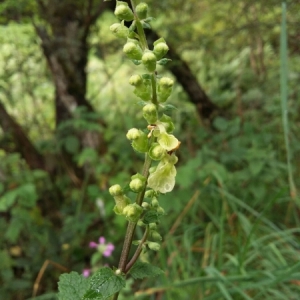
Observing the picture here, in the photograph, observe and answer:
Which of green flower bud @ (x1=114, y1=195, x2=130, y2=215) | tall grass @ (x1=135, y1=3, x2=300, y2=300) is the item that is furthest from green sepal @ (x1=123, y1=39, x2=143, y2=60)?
tall grass @ (x1=135, y1=3, x2=300, y2=300)

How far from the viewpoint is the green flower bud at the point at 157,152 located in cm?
67

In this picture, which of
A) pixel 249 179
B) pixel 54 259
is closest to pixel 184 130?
pixel 249 179

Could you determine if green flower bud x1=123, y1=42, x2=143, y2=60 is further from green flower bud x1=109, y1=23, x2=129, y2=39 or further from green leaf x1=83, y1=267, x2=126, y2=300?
green leaf x1=83, y1=267, x2=126, y2=300

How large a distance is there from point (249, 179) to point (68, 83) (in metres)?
1.33

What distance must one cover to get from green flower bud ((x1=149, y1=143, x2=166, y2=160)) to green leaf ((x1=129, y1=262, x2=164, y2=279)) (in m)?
0.22

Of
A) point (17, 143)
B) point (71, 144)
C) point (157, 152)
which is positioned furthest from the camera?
point (17, 143)

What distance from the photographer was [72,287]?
79cm

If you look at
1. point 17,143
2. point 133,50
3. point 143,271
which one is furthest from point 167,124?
point 17,143

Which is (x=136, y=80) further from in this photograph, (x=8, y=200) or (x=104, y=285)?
(x=8, y=200)

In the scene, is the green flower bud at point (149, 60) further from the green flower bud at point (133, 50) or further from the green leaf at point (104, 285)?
the green leaf at point (104, 285)

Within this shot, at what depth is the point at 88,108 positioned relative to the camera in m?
2.79

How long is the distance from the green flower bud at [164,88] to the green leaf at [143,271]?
1.00 ft

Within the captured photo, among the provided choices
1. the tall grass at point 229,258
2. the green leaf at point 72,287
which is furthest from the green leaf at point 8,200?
the green leaf at point 72,287

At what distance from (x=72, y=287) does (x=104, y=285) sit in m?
0.13
